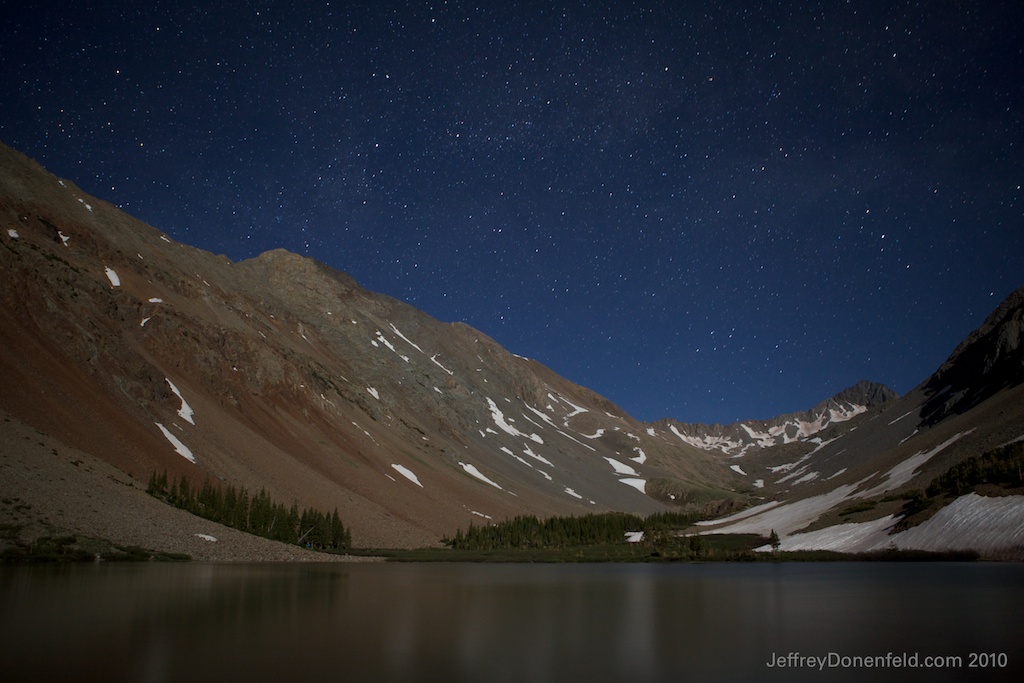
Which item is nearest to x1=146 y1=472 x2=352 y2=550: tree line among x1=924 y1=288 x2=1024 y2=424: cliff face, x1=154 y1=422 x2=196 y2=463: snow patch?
x1=154 y1=422 x2=196 y2=463: snow patch

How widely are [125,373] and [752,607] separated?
85098 mm

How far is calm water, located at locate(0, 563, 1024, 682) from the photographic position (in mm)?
13398

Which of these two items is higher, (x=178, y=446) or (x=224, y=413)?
(x=224, y=413)

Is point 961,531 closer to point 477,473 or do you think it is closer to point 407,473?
point 407,473

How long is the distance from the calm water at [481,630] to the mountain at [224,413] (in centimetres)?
2759

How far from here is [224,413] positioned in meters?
98.6

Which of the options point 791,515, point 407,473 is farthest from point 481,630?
point 407,473

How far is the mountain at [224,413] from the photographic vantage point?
59000mm

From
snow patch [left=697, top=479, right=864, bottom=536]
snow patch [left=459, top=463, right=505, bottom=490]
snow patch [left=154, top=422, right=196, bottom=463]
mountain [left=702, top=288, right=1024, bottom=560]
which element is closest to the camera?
mountain [left=702, top=288, right=1024, bottom=560]

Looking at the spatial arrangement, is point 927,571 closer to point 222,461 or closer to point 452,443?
point 222,461

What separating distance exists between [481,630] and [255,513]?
202ft

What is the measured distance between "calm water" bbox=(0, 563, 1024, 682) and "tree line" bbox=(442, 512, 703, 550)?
68761 millimetres

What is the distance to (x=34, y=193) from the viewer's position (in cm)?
11375

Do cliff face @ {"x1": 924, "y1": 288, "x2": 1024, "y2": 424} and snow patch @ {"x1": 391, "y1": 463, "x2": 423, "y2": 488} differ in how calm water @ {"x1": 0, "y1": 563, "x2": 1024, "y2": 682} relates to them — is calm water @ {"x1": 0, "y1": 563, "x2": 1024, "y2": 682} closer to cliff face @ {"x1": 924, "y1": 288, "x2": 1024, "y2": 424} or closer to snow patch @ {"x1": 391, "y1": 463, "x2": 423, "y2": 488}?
snow patch @ {"x1": 391, "y1": 463, "x2": 423, "y2": 488}
